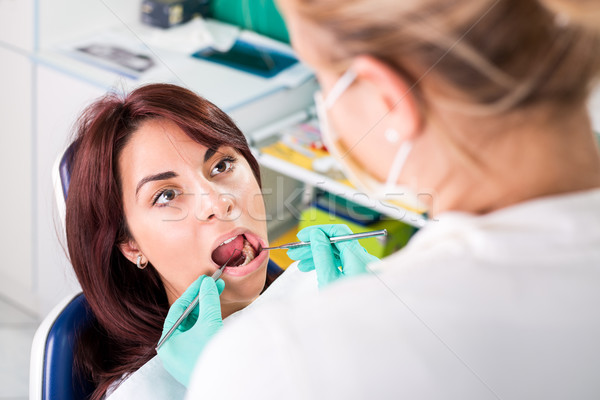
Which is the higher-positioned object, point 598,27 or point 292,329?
point 598,27

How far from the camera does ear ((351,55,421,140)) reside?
18.7 inches

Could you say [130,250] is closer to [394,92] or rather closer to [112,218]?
[112,218]

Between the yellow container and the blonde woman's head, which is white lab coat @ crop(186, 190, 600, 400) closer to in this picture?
the blonde woman's head

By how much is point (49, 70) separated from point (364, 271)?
1.46m

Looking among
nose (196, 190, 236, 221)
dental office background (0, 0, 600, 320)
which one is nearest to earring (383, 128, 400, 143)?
nose (196, 190, 236, 221)

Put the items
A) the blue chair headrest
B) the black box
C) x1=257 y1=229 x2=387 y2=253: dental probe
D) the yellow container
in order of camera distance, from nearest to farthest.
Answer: x1=257 y1=229 x2=387 y2=253: dental probe, the blue chair headrest, the yellow container, the black box

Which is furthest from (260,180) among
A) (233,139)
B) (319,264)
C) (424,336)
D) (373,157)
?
(424,336)

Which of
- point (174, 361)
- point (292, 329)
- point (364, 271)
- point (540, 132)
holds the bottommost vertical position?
point (174, 361)

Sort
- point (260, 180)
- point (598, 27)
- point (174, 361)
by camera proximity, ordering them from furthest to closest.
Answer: point (260, 180)
point (174, 361)
point (598, 27)

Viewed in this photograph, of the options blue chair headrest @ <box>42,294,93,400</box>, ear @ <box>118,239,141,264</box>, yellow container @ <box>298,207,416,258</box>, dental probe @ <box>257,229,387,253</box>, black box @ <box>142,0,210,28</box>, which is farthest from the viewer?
black box @ <box>142,0,210,28</box>

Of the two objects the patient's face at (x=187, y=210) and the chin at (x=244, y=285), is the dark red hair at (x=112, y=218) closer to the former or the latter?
the patient's face at (x=187, y=210)

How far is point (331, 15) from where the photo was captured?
473 millimetres

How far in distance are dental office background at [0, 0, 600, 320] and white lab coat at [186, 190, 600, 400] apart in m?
1.31

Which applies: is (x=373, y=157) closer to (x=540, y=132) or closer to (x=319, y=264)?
(x=540, y=132)
